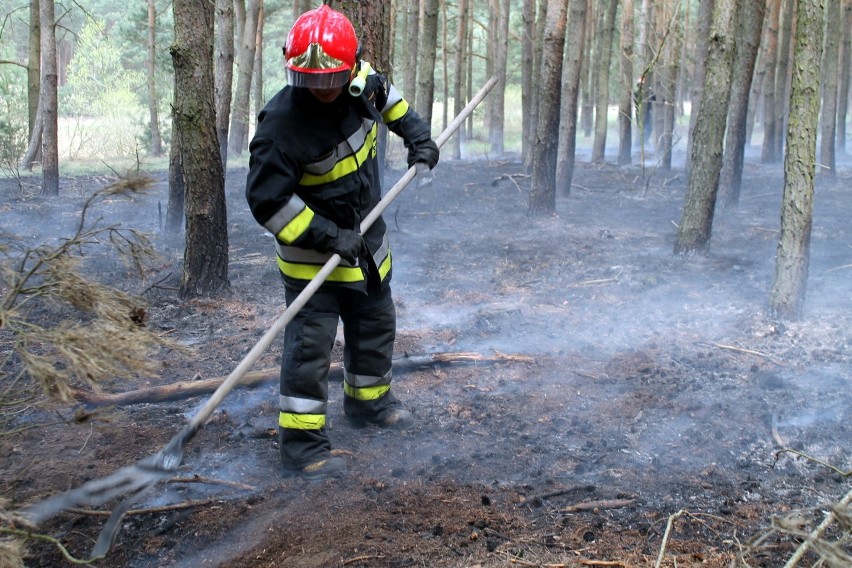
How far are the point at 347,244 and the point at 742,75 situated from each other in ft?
28.6

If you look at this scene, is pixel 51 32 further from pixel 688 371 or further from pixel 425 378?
pixel 688 371

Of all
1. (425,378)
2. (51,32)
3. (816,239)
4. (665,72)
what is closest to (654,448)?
(425,378)

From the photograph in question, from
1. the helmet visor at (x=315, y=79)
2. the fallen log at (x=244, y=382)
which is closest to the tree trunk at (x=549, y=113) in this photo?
the fallen log at (x=244, y=382)

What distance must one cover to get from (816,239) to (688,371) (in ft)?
17.4

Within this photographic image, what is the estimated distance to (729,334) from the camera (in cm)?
618

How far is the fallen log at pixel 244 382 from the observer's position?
4.82 m

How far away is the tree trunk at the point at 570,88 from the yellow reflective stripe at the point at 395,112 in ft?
26.0

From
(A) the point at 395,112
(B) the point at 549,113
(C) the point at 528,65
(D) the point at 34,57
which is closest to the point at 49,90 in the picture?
(D) the point at 34,57

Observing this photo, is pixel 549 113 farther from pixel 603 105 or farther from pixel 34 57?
pixel 34 57

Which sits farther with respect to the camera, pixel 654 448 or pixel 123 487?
pixel 654 448

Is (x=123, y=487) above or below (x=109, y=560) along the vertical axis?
above

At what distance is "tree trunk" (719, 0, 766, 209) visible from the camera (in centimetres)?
1033

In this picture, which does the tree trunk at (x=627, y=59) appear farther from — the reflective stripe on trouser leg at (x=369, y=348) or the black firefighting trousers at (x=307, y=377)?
the black firefighting trousers at (x=307, y=377)

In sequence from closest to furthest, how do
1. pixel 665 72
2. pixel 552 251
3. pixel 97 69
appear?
pixel 552 251 → pixel 665 72 → pixel 97 69
